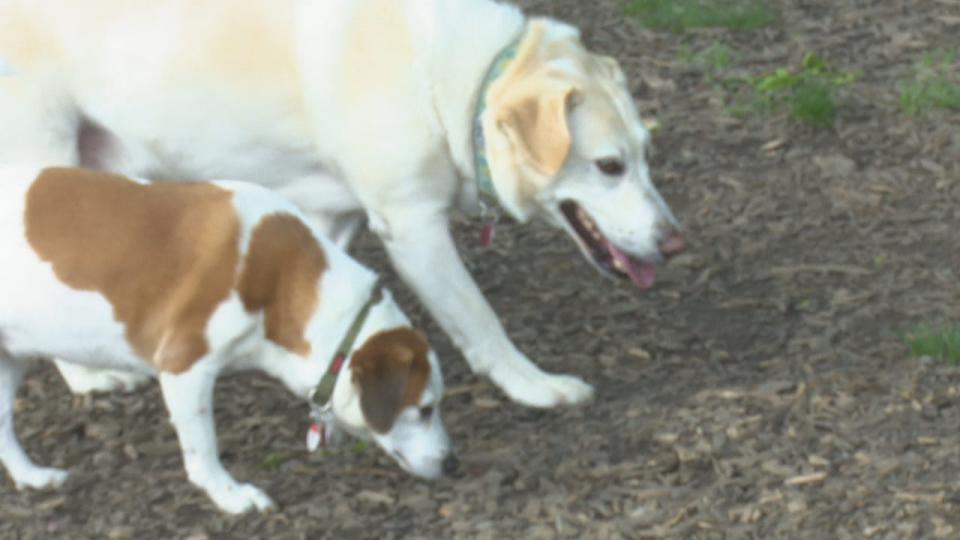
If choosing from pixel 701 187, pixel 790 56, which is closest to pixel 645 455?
pixel 701 187

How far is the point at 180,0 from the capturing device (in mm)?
5871

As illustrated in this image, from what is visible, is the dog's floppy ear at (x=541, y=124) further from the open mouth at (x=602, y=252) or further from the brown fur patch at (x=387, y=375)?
the brown fur patch at (x=387, y=375)

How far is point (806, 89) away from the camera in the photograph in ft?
25.2

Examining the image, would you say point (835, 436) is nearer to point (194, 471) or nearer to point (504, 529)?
point (504, 529)

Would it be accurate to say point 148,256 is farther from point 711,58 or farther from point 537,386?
point 711,58

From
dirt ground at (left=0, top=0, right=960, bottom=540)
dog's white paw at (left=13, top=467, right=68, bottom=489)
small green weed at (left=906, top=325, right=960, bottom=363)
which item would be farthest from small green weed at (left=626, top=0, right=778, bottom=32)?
dog's white paw at (left=13, top=467, right=68, bottom=489)

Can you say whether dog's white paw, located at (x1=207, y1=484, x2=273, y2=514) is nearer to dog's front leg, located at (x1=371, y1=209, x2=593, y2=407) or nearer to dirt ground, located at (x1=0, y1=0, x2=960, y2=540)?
dirt ground, located at (x1=0, y1=0, x2=960, y2=540)

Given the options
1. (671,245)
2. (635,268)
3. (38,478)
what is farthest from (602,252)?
(38,478)

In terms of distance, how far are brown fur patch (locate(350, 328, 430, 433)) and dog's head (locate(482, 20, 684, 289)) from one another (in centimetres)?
68

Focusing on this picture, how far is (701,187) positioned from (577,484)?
2.26 metres

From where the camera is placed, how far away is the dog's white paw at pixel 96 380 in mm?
5980

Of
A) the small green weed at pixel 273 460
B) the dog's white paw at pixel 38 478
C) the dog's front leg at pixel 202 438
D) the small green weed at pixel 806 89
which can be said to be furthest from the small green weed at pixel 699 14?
the dog's white paw at pixel 38 478

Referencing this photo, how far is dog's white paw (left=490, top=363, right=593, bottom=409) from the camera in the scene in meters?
5.77

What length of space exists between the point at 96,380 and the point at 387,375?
138cm
